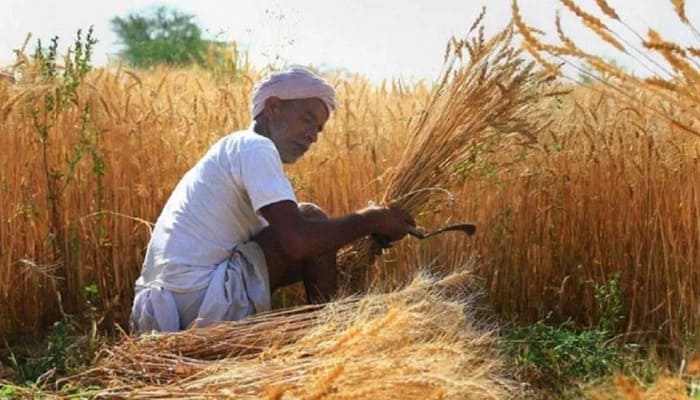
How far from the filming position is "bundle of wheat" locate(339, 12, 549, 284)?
3646 mm

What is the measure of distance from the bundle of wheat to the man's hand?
0.56ft

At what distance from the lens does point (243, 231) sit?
3.55 m

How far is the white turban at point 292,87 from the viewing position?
A: 3506 mm

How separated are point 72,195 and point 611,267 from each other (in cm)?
190

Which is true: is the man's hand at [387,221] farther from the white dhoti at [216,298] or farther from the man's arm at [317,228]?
the white dhoti at [216,298]

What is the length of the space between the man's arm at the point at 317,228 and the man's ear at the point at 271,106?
0.33 m

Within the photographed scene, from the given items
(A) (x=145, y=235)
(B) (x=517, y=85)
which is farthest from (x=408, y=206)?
(A) (x=145, y=235)

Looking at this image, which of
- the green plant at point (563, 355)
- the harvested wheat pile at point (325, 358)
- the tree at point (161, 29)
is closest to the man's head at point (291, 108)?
the harvested wheat pile at point (325, 358)

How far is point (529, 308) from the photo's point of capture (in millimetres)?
4352

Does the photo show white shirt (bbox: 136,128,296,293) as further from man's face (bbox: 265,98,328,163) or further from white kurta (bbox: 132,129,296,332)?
man's face (bbox: 265,98,328,163)

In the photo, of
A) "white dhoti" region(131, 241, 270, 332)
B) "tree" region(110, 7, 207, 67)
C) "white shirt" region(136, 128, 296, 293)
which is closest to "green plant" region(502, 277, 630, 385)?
"white dhoti" region(131, 241, 270, 332)

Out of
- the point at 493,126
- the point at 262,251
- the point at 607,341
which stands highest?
the point at 493,126

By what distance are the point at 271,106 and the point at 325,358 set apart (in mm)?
1201

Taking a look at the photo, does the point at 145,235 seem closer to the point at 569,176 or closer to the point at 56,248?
the point at 56,248
